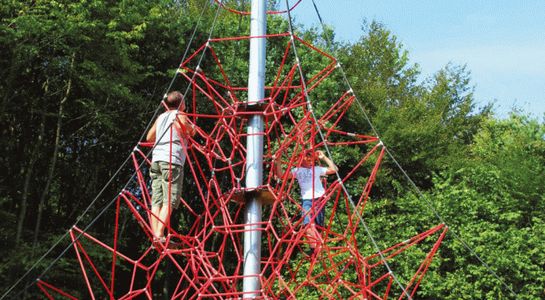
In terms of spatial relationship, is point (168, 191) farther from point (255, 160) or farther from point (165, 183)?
point (255, 160)

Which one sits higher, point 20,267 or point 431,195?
point 431,195

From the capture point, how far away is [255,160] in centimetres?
444

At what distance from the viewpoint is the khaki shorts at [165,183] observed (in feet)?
14.7

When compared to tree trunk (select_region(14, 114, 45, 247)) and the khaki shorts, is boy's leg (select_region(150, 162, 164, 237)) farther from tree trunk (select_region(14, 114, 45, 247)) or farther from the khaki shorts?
tree trunk (select_region(14, 114, 45, 247))

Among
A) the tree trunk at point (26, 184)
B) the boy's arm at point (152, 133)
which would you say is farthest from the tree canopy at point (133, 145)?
the boy's arm at point (152, 133)

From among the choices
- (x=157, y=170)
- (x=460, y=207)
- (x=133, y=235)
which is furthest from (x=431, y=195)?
(x=157, y=170)

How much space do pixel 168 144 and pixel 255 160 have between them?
56 cm

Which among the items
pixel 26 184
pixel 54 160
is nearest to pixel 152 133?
pixel 26 184

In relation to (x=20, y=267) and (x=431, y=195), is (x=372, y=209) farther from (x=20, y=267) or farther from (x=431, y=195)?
(x=20, y=267)

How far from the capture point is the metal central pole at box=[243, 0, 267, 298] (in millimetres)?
4211

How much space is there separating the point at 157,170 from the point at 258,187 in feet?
2.24

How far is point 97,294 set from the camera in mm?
12195

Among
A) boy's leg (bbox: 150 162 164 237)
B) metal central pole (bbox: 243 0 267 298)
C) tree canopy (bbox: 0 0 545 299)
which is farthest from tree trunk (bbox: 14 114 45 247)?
metal central pole (bbox: 243 0 267 298)

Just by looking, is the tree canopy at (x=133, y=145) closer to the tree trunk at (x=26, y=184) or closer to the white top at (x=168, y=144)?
the tree trunk at (x=26, y=184)
